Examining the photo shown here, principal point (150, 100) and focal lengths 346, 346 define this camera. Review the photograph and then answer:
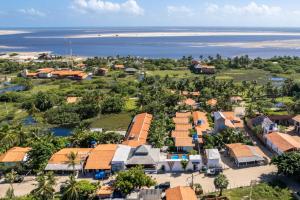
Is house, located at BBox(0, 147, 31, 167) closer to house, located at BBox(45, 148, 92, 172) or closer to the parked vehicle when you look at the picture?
house, located at BBox(45, 148, 92, 172)

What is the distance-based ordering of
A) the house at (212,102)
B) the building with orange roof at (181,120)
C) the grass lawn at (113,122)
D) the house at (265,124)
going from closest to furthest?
the house at (265,124), the building with orange roof at (181,120), the grass lawn at (113,122), the house at (212,102)

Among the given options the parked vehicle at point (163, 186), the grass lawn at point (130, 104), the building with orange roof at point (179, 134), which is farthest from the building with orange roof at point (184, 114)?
the parked vehicle at point (163, 186)

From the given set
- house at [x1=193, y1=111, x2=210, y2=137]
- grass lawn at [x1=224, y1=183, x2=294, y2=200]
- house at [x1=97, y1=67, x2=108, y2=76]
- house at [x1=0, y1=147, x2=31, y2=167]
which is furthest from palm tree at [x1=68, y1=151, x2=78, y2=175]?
house at [x1=97, y1=67, x2=108, y2=76]

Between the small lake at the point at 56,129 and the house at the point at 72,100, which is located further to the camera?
the house at the point at 72,100

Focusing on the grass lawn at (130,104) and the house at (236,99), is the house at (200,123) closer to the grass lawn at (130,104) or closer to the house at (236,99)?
the house at (236,99)

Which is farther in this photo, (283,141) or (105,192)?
(283,141)

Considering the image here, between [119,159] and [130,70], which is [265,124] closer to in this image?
[119,159]

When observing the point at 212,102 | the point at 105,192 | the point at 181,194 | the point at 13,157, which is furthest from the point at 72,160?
the point at 212,102

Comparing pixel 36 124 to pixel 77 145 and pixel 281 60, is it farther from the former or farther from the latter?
pixel 281 60
